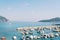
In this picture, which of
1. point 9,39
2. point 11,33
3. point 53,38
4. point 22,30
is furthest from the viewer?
point 22,30

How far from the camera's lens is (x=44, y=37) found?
322 inches

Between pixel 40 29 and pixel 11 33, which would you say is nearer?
pixel 11 33

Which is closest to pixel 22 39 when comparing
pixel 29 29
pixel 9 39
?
pixel 9 39

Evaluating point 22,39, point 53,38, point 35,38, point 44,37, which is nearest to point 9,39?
point 22,39

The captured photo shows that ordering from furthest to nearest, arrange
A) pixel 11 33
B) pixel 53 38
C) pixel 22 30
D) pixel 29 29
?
pixel 29 29 < pixel 22 30 < pixel 53 38 < pixel 11 33

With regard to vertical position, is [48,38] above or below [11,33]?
below

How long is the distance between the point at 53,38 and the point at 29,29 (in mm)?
2160

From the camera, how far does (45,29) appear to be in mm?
10172

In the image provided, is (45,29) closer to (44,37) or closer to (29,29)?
(29,29)

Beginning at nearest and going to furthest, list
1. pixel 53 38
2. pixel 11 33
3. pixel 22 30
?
pixel 11 33, pixel 53 38, pixel 22 30

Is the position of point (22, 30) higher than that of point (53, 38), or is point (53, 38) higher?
point (22, 30)

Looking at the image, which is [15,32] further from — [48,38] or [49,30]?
[49,30]

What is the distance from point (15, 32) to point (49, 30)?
3291mm

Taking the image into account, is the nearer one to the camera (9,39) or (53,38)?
(9,39)
